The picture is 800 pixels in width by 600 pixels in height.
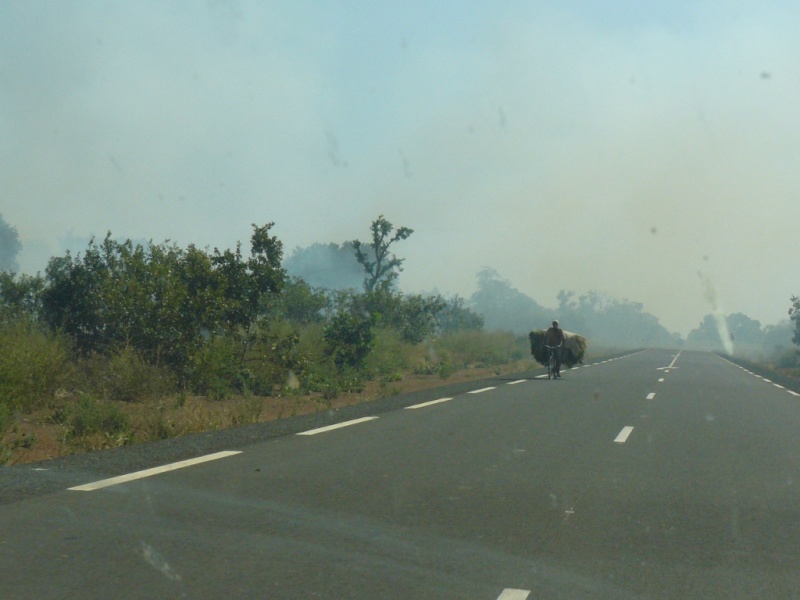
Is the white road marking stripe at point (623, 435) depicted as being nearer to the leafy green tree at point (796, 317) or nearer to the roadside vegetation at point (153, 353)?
the roadside vegetation at point (153, 353)

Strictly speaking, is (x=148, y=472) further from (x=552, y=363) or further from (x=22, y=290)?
(x=552, y=363)

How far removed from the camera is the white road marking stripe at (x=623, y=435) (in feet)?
37.9

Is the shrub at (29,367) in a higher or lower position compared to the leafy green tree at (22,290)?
lower

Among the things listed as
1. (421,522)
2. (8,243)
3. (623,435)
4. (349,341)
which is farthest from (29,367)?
(8,243)

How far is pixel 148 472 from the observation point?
8.12 meters

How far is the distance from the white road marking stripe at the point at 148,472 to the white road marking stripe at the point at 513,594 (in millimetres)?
3941

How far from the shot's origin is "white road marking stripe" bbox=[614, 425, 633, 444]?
11.6 meters

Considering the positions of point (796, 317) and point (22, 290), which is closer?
point (22, 290)

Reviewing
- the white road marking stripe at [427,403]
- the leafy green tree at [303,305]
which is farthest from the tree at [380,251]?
the white road marking stripe at [427,403]

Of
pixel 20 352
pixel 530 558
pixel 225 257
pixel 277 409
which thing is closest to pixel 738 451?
pixel 530 558

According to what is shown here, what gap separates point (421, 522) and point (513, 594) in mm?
1714

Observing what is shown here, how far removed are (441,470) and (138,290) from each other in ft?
36.5

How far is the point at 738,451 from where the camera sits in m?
10.8

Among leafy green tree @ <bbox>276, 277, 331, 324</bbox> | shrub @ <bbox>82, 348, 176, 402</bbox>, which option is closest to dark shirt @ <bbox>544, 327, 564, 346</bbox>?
shrub @ <bbox>82, 348, 176, 402</bbox>
